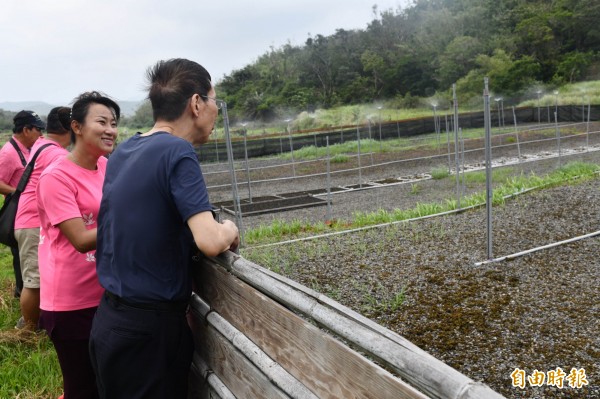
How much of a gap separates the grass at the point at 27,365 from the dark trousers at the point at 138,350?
4.21 ft

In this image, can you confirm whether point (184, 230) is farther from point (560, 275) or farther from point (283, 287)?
point (560, 275)

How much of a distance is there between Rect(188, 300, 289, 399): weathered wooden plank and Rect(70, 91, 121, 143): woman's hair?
84cm

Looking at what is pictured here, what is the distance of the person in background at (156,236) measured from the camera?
4.30ft

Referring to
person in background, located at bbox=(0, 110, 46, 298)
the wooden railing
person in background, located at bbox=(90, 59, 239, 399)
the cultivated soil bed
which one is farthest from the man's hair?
person in background, located at bbox=(0, 110, 46, 298)

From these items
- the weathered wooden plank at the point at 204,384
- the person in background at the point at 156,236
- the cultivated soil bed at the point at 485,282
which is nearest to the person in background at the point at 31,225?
the weathered wooden plank at the point at 204,384

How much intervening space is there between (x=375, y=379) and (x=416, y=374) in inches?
3.9

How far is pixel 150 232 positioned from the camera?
4.50ft

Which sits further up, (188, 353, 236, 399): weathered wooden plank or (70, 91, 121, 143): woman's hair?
(70, 91, 121, 143): woman's hair

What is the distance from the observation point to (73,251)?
1.84 metres

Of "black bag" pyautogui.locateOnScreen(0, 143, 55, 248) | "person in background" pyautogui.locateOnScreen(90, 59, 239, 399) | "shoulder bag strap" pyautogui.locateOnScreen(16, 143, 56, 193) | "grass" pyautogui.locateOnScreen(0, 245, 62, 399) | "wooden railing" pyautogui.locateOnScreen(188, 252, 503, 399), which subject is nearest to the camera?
"wooden railing" pyautogui.locateOnScreen(188, 252, 503, 399)

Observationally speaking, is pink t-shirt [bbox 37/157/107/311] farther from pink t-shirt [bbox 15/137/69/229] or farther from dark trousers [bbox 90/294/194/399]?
pink t-shirt [bbox 15/137/69/229]

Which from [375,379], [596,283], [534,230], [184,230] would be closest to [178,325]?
[184,230]

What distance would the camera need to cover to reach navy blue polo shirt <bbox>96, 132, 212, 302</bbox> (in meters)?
1.30

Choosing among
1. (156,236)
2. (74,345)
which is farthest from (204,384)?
(156,236)
